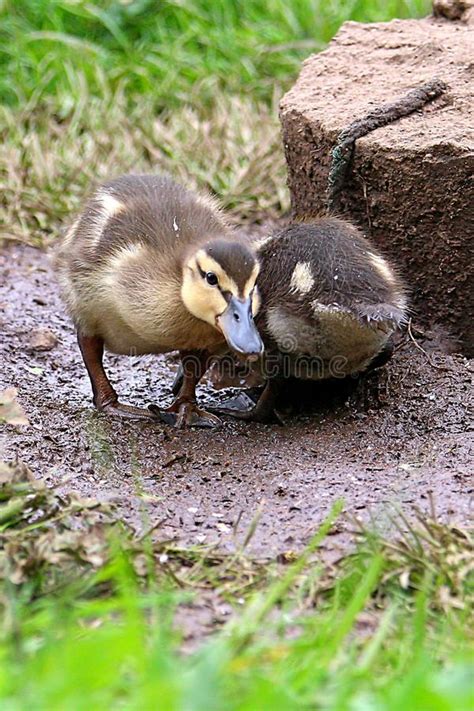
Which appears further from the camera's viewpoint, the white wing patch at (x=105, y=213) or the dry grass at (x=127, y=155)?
the dry grass at (x=127, y=155)

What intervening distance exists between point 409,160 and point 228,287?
0.75 metres

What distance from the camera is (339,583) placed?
7.28ft

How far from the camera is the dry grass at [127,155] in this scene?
17.5 feet

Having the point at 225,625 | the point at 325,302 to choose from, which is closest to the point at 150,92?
the point at 325,302

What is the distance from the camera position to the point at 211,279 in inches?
128

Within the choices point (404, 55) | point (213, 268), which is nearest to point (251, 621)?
point (213, 268)

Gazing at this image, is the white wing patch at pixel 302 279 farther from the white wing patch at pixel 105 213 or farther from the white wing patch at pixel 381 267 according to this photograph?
the white wing patch at pixel 105 213

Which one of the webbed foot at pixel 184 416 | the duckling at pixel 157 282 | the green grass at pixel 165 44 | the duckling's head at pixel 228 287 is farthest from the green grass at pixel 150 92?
the duckling's head at pixel 228 287

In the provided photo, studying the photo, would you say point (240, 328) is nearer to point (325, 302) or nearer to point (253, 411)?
point (325, 302)

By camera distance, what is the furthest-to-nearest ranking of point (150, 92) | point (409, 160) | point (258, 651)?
point (150, 92), point (409, 160), point (258, 651)

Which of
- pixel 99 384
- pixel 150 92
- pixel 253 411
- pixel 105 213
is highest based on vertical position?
pixel 105 213

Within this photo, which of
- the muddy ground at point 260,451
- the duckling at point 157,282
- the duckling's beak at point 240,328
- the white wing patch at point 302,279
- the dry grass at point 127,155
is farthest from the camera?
the dry grass at point 127,155

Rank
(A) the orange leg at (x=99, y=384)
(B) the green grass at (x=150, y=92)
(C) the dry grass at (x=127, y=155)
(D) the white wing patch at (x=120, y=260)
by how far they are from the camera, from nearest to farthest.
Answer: (D) the white wing patch at (x=120, y=260) → (A) the orange leg at (x=99, y=384) → (C) the dry grass at (x=127, y=155) → (B) the green grass at (x=150, y=92)

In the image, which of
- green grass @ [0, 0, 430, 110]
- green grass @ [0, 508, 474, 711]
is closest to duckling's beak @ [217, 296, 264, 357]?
green grass @ [0, 508, 474, 711]
